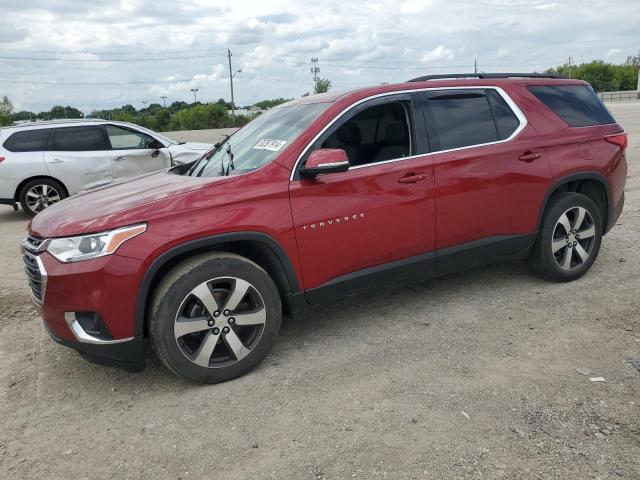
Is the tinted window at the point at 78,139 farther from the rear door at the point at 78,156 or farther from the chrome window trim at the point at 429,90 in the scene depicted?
the chrome window trim at the point at 429,90

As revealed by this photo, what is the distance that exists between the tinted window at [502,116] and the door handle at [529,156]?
20cm

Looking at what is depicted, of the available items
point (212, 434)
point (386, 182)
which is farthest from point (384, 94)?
point (212, 434)

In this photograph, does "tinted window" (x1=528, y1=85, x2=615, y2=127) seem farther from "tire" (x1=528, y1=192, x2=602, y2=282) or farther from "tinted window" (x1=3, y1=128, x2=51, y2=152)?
"tinted window" (x1=3, y1=128, x2=51, y2=152)

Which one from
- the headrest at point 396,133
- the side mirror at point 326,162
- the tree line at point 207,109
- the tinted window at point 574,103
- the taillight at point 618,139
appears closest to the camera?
the side mirror at point 326,162

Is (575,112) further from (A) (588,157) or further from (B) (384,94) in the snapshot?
(B) (384,94)

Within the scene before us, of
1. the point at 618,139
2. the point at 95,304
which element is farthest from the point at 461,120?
the point at 95,304

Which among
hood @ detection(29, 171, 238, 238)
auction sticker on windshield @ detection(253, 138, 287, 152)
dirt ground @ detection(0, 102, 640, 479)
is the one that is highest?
auction sticker on windshield @ detection(253, 138, 287, 152)

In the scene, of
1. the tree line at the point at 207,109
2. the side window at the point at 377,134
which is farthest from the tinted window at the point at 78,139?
the tree line at the point at 207,109

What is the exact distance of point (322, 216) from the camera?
3484 millimetres

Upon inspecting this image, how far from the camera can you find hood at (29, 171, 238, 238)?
3.10 metres

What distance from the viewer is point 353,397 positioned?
122 inches

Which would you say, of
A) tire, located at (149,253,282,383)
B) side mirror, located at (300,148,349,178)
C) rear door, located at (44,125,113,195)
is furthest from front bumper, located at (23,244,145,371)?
rear door, located at (44,125,113,195)

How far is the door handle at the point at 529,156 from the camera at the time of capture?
13.9ft

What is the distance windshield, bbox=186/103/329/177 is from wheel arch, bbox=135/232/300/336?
52 cm
